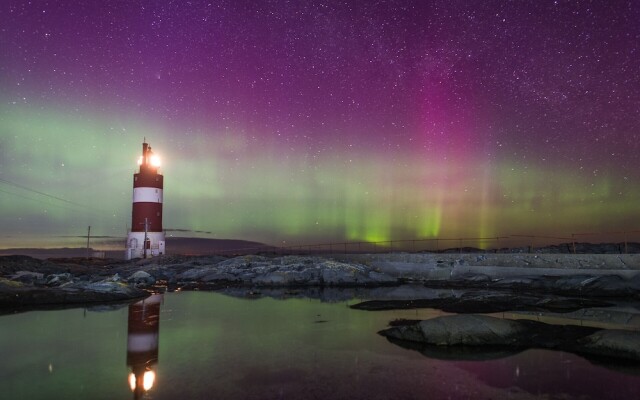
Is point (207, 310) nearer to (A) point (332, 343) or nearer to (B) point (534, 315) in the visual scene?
(A) point (332, 343)

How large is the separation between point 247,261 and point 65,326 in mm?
26535

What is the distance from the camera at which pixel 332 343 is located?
14.0 m

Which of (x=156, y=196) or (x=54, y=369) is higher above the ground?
(x=156, y=196)

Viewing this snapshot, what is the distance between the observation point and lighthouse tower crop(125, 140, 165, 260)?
5050 cm

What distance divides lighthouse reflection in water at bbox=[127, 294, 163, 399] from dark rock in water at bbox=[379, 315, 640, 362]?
806 centimetres

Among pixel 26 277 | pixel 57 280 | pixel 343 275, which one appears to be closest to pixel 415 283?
pixel 343 275

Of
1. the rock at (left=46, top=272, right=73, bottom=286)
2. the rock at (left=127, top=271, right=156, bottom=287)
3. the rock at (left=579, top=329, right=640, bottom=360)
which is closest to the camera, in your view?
the rock at (left=579, top=329, right=640, bottom=360)

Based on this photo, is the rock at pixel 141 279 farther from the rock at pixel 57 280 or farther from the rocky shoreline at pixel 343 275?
the rock at pixel 57 280

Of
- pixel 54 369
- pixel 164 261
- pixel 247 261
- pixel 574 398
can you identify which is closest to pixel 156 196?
pixel 164 261

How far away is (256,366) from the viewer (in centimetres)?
1116

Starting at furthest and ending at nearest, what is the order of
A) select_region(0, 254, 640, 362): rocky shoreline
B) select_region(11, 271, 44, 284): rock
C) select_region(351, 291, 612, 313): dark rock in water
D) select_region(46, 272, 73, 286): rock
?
1. select_region(11, 271, 44, 284): rock
2. select_region(46, 272, 73, 286): rock
3. select_region(351, 291, 612, 313): dark rock in water
4. select_region(0, 254, 640, 362): rocky shoreline

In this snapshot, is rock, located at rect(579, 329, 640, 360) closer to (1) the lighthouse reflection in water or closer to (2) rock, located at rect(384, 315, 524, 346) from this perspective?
(2) rock, located at rect(384, 315, 524, 346)

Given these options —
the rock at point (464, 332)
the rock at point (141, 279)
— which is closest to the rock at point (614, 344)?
the rock at point (464, 332)

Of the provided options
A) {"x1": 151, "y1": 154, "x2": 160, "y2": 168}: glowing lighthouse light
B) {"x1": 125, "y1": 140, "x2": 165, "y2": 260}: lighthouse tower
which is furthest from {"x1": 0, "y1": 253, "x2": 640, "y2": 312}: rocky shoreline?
{"x1": 151, "y1": 154, "x2": 160, "y2": 168}: glowing lighthouse light
